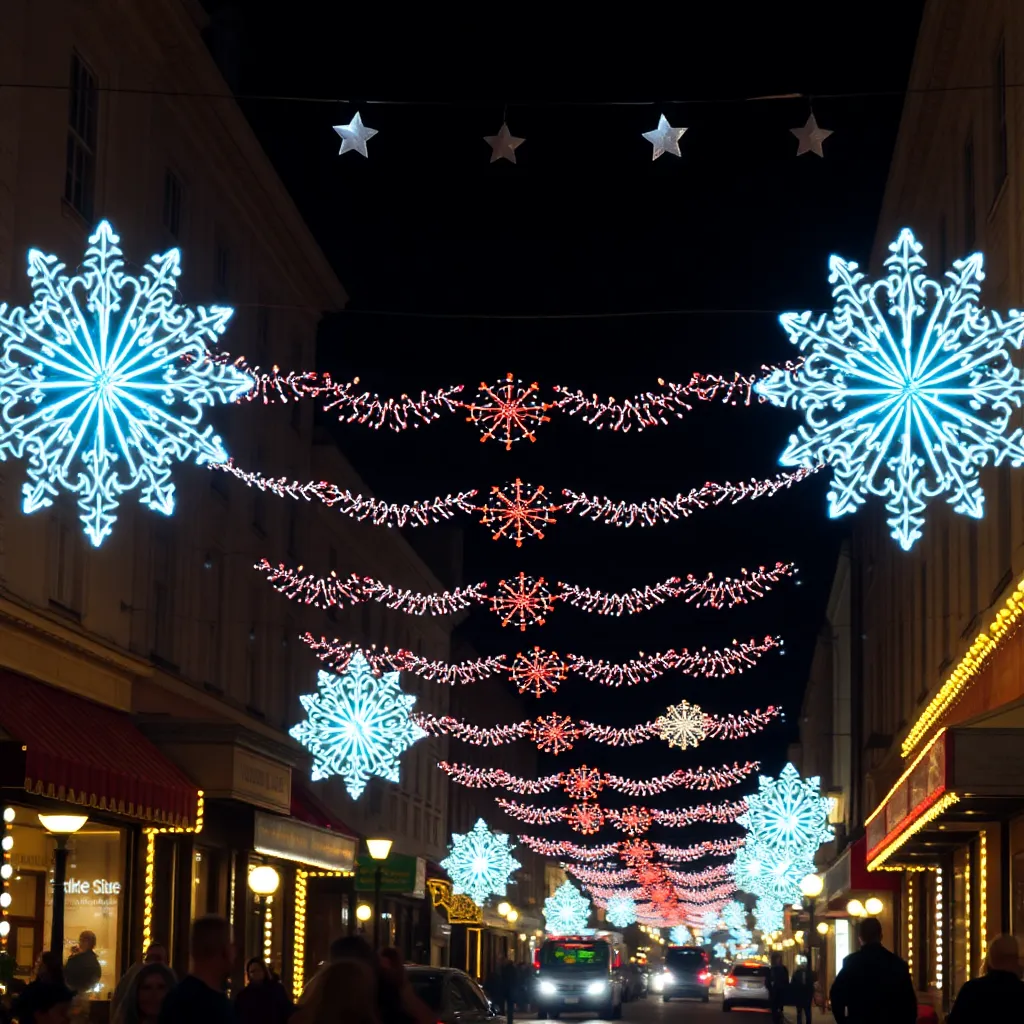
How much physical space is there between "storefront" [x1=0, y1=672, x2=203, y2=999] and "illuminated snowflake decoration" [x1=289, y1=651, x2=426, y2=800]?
27.5 feet

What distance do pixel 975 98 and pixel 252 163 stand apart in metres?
14.2

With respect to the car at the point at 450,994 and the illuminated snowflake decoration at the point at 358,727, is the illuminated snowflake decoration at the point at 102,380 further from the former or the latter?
the illuminated snowflake decoration at the point at 358,727

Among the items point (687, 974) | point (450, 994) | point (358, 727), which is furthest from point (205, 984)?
point (687, 974)

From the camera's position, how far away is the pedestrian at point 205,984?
9.56 metres

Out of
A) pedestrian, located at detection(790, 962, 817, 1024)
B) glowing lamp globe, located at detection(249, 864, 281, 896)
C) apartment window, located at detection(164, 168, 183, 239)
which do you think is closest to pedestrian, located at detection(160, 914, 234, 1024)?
glowing lamp globe, located at detection(249, 864, 281, 896)

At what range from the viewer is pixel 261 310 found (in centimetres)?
3988

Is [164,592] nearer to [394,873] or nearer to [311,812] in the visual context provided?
[311,812]

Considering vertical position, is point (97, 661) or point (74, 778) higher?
point (97, 661)

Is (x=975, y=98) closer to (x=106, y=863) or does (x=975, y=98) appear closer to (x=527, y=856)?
(x=106, y=863)

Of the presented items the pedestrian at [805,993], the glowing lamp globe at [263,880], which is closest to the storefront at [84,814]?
the glowing lamp globe at [263,880]

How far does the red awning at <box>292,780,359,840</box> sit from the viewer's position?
128 feet

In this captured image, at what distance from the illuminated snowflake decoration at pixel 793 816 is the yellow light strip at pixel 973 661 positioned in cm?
1776

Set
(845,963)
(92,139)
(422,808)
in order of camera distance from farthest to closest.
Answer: (422,808)
(92,139)
(845,963)

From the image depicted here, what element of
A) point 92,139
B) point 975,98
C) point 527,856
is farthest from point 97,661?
point 527,856
